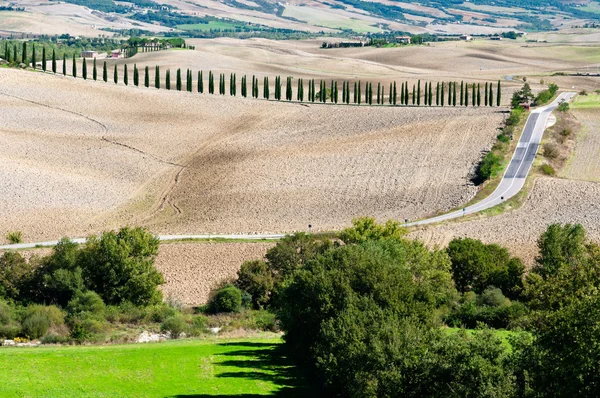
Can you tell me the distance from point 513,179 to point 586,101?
1758 inches

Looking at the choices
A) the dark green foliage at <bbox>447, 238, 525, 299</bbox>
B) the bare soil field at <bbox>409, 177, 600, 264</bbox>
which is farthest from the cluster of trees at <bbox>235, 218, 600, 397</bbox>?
the bare soil field at <bbox>409, 177, 600, 264</bbox>

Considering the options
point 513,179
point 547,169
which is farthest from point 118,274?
point 547,169

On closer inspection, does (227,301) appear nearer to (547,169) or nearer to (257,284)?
(257,284)

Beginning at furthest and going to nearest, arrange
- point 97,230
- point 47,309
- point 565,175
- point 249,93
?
point 249,93 < point 565,175 < point 97,230 < point 47,309

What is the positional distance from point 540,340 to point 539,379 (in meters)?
1.05

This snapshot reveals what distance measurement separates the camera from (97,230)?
2918 inches

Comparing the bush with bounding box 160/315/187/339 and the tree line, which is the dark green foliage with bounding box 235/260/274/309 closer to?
the bush with bounding box 160/315/187/339

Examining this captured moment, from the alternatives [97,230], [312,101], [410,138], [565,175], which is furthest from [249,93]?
[97,230]

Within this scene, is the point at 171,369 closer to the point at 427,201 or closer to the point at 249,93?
the point at 427,201

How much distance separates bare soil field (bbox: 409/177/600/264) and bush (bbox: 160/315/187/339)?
75.4 ft

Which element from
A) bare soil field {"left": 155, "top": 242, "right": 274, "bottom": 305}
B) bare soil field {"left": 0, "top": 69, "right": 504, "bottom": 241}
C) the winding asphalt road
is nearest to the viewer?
bare soil field {"left": 155, "top": 242, "right": 274, "bottom": 305}

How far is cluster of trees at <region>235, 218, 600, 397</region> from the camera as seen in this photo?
30.9 meters

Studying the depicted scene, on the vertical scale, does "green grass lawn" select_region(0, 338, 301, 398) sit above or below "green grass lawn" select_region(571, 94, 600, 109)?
above

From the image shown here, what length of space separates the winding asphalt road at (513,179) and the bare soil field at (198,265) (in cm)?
245
